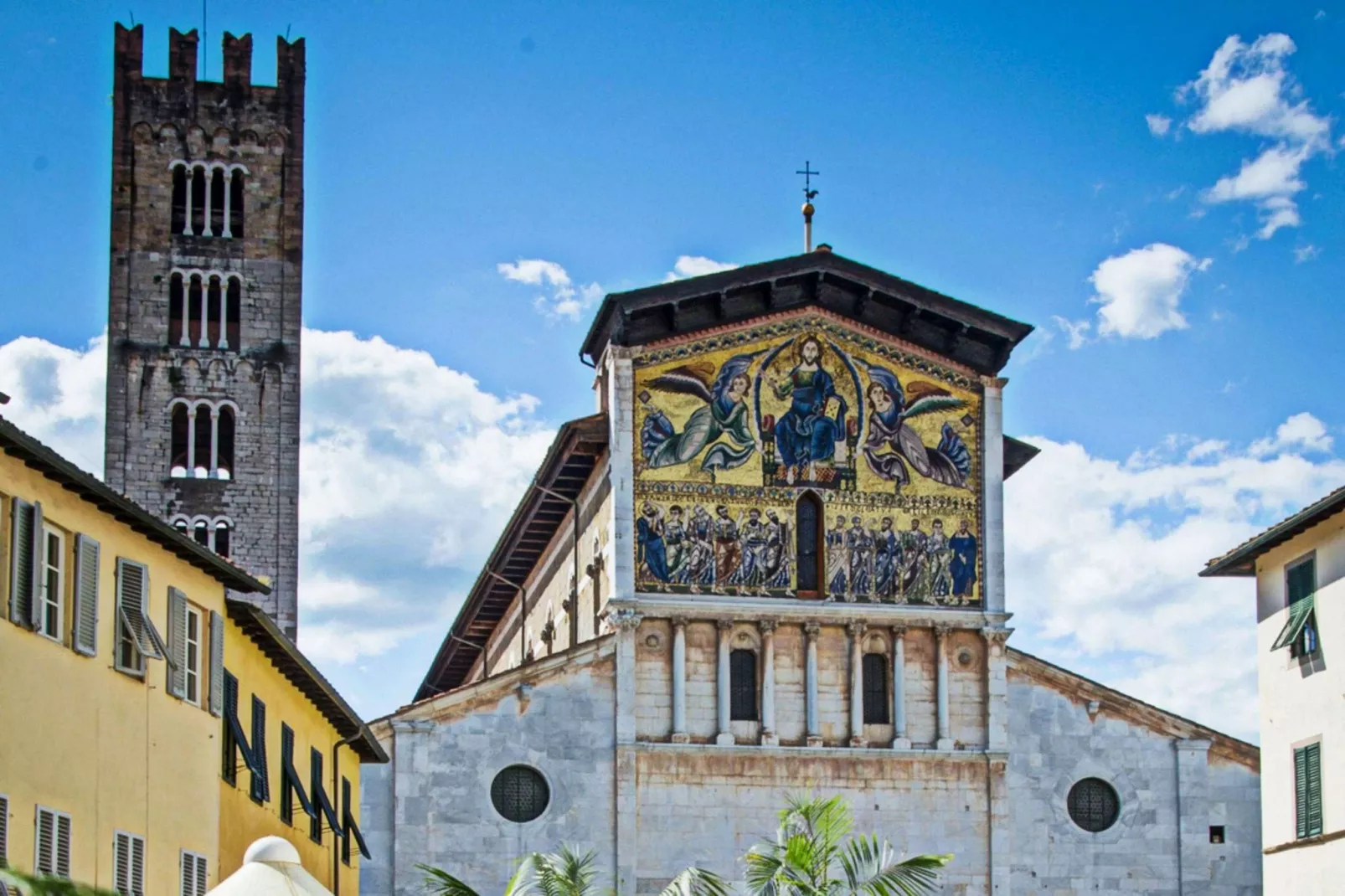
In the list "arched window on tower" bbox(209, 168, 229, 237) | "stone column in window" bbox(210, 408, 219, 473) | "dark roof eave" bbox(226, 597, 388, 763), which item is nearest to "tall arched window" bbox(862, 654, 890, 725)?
"dark roof eave" bbox(226, 597, 388, 763)

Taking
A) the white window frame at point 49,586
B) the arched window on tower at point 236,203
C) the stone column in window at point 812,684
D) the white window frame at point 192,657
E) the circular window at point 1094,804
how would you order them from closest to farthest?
the white window frame at point 49,586 < the white window frame at point 192,657 < the stone column in window at point 812,684 < the circular window at point 1094,804 < the arched window on tower at point 236,203

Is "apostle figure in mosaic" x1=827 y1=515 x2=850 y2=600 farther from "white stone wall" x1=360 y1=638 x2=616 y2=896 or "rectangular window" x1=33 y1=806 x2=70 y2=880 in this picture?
"rectangular window" x1=33 y1=806 x2=70 y2=880

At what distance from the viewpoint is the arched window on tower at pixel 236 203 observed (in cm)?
7056

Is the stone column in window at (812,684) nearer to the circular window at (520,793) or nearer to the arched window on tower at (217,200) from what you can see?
the circular window at (520,793)

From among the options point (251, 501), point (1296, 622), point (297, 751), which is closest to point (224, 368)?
point (251, 501)

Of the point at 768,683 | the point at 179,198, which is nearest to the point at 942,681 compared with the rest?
the point at 768,683

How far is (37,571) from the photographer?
22531mm

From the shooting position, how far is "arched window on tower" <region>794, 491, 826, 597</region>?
48.9 meters

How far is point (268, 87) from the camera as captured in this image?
7244 centimetres

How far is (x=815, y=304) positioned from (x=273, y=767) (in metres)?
20.5

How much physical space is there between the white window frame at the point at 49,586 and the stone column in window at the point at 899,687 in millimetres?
27642

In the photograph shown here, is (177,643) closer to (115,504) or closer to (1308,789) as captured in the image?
(115,504)

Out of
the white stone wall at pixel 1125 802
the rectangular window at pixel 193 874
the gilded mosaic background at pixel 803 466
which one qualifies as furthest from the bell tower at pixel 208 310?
the rectangular window at pixel 193 874

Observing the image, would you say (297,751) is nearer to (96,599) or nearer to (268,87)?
(96,599)
